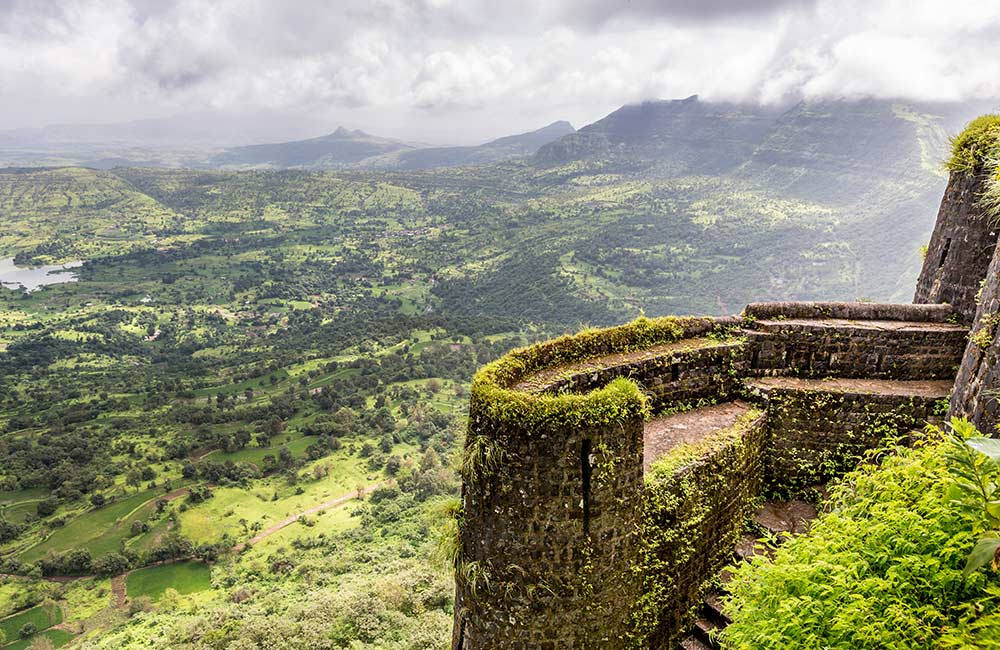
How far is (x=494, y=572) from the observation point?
6.45m

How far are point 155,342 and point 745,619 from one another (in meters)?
159

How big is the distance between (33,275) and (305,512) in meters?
178

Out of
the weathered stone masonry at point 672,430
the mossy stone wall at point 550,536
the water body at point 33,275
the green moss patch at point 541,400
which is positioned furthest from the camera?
the water body at point 33,275

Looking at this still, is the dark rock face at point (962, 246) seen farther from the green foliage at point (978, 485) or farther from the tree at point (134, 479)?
the tree at point (134, 479)

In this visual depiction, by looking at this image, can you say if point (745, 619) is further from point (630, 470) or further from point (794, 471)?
point (794, 471)

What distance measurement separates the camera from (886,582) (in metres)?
3.96

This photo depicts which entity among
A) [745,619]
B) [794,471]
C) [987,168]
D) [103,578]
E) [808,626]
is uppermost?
[987,168]

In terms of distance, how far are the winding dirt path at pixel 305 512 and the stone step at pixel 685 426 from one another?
205 ft

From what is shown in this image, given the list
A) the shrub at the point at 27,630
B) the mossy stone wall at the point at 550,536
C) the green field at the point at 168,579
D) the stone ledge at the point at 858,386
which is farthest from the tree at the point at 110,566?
the stone ledge at the point at 858,386

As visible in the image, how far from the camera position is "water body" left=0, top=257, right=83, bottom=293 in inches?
6599

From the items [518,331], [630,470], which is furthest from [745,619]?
[518,331]

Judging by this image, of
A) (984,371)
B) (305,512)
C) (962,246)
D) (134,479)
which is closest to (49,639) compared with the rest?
(305,512)

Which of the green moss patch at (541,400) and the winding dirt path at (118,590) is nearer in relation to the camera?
the green moss patch at (541,400)

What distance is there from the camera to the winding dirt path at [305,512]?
6007 cm
